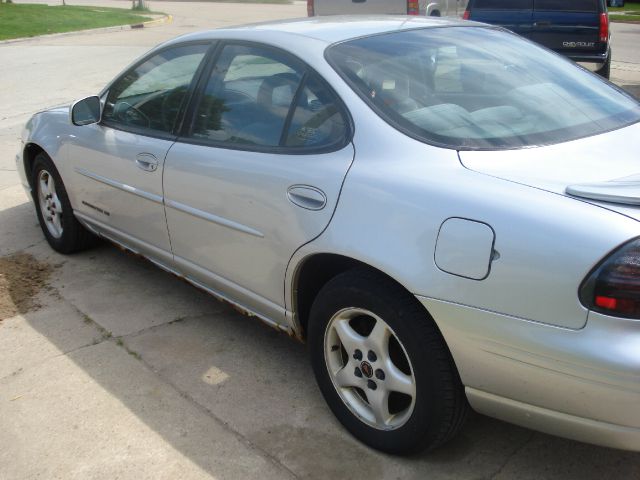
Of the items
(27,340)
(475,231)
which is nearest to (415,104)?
(475,231)

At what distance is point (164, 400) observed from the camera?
329cm

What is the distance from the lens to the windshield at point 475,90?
2783mm

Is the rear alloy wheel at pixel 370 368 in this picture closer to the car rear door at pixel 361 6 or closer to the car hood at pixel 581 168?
the car hood at pixel 581 168

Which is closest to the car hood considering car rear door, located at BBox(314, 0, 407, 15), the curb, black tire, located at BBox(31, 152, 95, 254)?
black tire, located at BBox(31, 152, 95, 254)

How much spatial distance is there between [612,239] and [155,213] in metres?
2.40

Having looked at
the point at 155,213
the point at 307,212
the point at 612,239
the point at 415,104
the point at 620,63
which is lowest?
the point at 620,63

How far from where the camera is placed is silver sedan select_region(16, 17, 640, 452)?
220 cm

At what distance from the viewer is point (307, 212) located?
2869mm

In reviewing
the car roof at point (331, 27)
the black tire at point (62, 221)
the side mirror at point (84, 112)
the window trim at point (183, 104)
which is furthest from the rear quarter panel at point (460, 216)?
the black tire at point (62, 221)

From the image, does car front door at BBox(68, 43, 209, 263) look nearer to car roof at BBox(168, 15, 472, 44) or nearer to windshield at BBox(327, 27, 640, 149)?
car roof at BBox(168, 15, 472, 44)

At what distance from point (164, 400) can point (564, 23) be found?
302 inches

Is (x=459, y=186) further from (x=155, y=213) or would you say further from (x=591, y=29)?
(x=591, y=29)

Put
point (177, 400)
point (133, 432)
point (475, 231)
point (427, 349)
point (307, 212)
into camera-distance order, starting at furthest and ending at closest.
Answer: point (177, 400)
point (133, 432)
point (307, 212)
point (427, 349)
point (475, 231)

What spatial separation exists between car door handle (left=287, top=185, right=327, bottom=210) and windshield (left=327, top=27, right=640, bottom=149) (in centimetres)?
39
